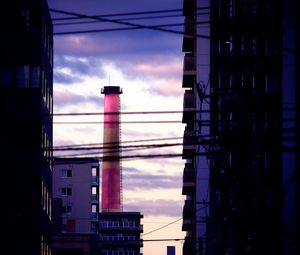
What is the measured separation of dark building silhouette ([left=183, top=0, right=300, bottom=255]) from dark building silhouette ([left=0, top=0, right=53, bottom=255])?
1308 centimetres

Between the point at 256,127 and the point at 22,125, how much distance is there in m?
33.8

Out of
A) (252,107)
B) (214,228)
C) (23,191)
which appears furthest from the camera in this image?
(23,191)

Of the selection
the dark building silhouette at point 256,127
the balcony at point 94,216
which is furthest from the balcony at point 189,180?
the balcony at point 94,216

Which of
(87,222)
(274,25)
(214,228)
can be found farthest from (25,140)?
(87,222)

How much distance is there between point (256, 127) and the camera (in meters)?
45.6

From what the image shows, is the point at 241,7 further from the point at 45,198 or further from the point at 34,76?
the point at 45,198

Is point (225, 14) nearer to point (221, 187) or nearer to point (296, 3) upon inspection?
point (221, 187)

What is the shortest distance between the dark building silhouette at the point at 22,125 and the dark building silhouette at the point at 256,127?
1308cm

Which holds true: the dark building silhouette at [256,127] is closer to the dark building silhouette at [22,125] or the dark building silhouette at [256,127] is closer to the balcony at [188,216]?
the dark building silhouette at [22,125]

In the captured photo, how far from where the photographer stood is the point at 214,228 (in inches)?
2736

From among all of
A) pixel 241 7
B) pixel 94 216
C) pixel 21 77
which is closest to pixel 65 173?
pixel 94 216

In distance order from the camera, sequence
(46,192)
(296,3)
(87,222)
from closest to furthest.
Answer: (296,3) < (46,192) < (87,222)

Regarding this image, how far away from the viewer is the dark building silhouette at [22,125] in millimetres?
73562

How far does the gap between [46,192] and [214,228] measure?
19699 millimetres
